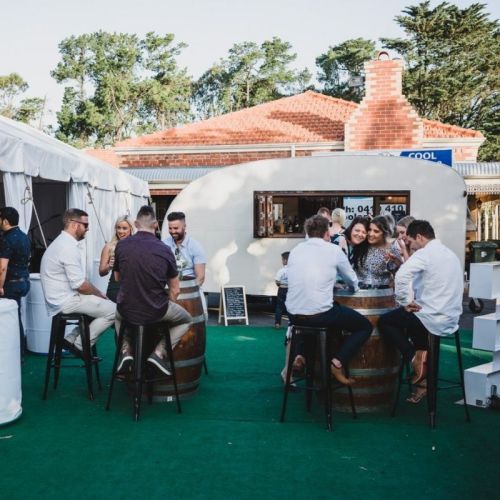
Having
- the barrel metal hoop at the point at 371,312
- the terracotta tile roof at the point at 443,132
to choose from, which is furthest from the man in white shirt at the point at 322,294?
the terracotta tile roof at the point at 443,132

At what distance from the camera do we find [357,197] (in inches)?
392

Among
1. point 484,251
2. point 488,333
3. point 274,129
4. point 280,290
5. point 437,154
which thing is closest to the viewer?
point 488,333

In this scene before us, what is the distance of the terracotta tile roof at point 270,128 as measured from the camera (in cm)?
1909

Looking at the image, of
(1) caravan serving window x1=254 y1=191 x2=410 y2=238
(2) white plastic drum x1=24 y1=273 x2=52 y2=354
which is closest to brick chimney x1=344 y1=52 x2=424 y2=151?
(1) caravan serving window x1=254 y1=191 x2=410 y2=238

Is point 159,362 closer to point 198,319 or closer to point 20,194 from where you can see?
point 198,319

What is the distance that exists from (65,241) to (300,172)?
5.57 metres

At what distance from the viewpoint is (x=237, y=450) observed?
4.11 m

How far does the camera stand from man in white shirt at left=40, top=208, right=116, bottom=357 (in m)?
5.20

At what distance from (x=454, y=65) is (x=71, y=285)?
2980cm

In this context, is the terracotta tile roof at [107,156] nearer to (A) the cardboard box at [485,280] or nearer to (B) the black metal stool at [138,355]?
(B) the black metal stool at [138,355]

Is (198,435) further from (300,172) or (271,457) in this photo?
(300,172)

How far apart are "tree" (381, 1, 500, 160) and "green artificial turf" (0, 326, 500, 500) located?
27.5 meters

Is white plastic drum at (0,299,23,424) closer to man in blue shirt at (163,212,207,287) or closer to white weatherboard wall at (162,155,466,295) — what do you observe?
man in blue shirt at (163,212,207,287)

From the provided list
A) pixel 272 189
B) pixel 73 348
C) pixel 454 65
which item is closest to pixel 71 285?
pixel 73 348
